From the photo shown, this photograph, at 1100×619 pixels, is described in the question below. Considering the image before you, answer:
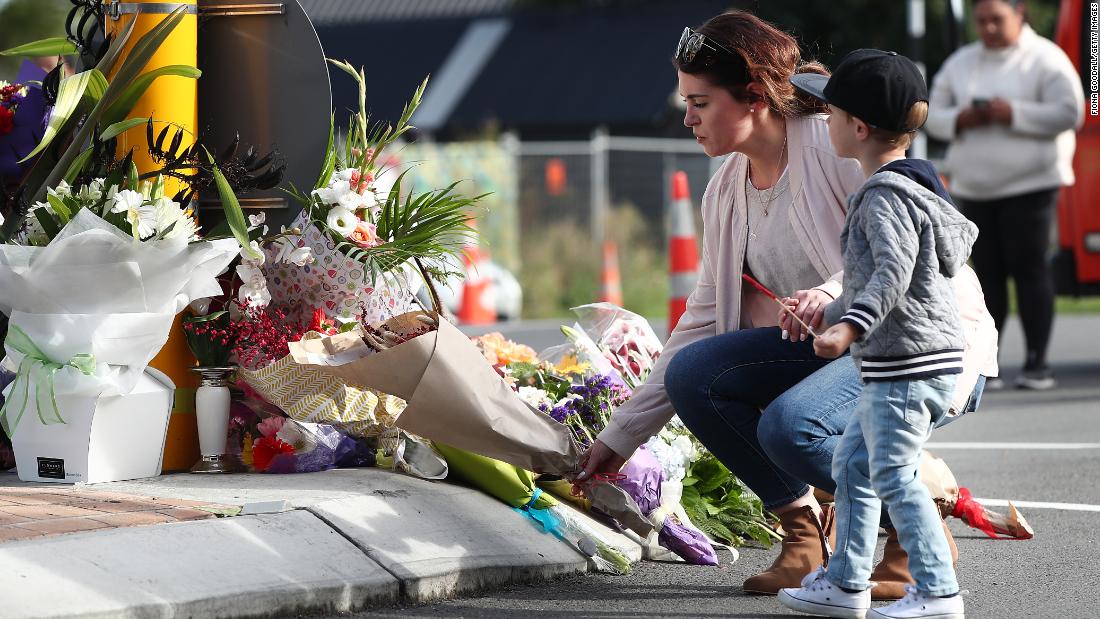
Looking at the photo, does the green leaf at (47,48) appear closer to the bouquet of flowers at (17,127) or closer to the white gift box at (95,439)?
the bouquet of flowers at (17,127)

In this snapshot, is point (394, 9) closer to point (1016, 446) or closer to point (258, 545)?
point (1016, 446)

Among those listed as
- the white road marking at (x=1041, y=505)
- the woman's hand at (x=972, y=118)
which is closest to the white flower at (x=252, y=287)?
the white road marking at (x=1041, y=505)

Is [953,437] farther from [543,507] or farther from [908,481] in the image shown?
[908,481]

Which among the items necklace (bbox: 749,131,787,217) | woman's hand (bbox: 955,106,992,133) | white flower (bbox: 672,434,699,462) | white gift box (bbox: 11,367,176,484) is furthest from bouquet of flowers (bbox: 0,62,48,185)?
woman's hand (bbox: 955,106,992,133)

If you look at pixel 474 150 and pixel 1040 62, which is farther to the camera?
pixel 474 150

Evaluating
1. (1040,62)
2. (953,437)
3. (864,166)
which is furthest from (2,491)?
(1040,62)

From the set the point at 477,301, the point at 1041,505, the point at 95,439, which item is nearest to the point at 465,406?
the point at 95,439

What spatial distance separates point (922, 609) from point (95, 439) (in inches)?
89.7

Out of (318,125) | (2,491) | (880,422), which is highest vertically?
(318,125)

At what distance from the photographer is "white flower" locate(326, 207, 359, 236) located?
4.79 metres

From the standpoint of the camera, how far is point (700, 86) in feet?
14.2

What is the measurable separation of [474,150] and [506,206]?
94cm

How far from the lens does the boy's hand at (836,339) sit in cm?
343

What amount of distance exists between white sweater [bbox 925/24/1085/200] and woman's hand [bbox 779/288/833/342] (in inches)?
215
